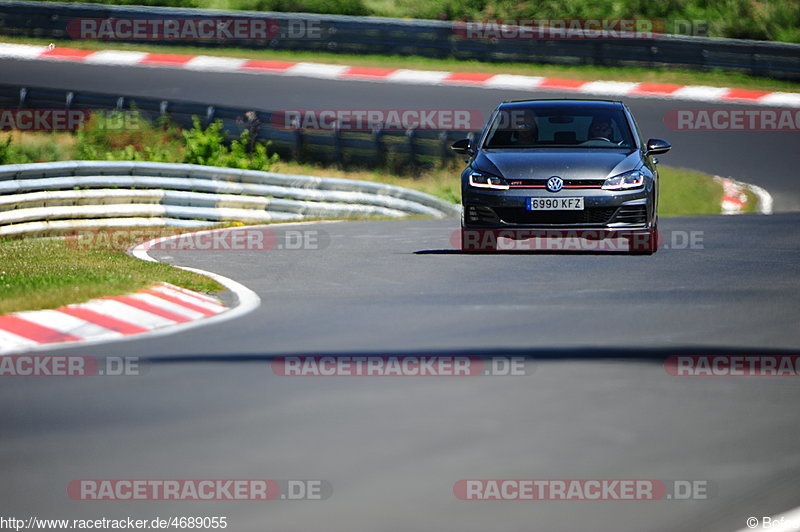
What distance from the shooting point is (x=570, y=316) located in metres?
10.1

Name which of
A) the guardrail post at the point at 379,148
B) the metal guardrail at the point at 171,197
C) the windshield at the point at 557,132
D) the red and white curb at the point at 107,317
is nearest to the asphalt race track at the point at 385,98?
the guardrail post at the point at 379,148

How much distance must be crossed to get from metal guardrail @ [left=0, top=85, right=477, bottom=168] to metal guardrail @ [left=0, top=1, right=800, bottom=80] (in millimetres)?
6247

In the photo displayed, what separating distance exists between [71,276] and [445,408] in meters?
5.55

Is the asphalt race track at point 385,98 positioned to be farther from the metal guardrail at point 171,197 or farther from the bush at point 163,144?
the metal guardrail at point 171,197

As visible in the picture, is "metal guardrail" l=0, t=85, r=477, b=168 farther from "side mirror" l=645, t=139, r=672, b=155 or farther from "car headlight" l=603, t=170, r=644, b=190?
"car headlight" l=603, t=170, r=644, b=190

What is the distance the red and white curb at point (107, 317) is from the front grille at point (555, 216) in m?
3.36

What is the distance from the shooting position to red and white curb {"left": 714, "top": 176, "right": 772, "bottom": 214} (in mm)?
22584

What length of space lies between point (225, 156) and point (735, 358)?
1722 centimetres

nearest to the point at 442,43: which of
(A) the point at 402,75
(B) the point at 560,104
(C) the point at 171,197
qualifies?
(A) the point at 402,75

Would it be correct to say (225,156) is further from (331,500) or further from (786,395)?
(331,500)

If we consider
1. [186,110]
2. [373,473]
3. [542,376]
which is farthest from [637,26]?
[373,473]

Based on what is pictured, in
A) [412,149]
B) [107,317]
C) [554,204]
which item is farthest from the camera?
[412,149]

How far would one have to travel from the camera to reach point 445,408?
7090mm

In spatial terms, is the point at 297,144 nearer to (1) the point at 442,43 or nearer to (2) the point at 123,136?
(2) the point at 123,136
